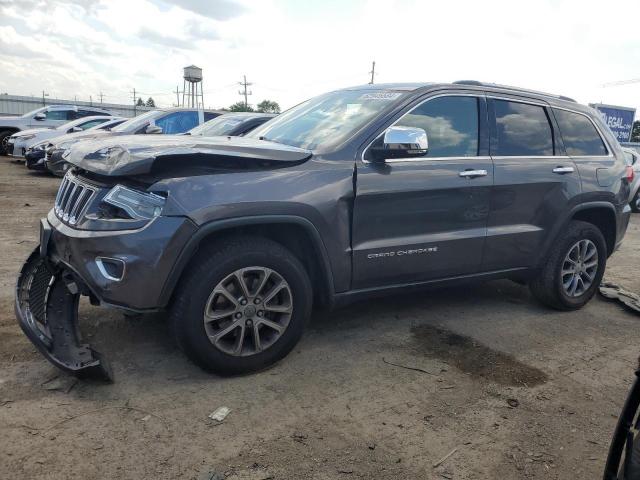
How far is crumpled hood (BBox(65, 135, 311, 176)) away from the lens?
9.76ft

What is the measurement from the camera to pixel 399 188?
3.71m

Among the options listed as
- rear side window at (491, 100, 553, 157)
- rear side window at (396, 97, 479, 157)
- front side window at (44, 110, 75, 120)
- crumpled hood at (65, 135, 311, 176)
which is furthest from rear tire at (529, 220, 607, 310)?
front side window at (44, 110, 75, 120)

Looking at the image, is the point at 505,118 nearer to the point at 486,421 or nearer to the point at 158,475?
the point at 486,421

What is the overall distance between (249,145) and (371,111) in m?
0.99

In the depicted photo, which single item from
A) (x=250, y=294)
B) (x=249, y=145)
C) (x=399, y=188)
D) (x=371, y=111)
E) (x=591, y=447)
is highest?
(x=371, y=111)

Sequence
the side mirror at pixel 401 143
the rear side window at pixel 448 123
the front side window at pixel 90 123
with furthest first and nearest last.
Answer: the front side window at pixel 90 123 → the rear side window at pixel 448 123 → the side mirror at pixel 401 143

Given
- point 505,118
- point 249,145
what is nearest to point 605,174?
point 505,118

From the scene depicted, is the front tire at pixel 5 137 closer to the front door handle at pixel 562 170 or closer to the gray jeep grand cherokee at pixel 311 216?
the gray jeep grand cherokee at pixel 311 216

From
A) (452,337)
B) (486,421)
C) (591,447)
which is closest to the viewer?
(591,447)

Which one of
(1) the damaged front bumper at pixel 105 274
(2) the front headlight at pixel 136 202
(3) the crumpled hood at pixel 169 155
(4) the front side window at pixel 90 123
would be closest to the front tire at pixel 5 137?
(4) the front side window at pixel 90 123

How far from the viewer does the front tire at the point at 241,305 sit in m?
3.10

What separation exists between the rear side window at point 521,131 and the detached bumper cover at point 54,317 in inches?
127

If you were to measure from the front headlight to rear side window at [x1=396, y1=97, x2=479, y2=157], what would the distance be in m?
1.83

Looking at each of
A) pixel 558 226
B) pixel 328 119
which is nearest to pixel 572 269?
pixel 558 226
